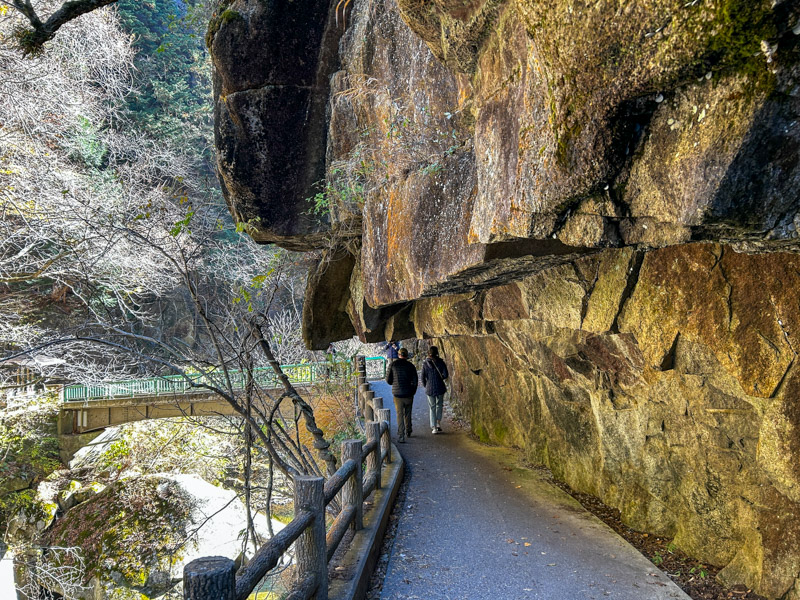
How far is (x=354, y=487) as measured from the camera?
5645 mm

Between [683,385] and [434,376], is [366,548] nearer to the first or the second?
[683,385]

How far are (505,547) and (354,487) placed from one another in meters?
1.80

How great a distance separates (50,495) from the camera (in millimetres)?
15406

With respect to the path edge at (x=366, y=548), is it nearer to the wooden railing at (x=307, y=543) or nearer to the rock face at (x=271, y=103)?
the wooden railing at (x=307, y=543)

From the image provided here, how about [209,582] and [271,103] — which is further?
[271,103]

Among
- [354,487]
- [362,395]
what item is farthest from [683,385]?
[362,395]

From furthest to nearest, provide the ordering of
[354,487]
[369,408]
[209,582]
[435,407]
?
[435,407] < [369,408] < [354,487] < [209,582]

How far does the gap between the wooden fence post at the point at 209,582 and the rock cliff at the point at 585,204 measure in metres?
2.31

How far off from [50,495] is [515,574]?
14.8 meters

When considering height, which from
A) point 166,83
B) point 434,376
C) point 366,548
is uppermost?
point 166,83

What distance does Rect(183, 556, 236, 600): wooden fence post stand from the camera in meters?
2.61

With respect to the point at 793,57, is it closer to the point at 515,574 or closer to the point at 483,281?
the point at 483,281

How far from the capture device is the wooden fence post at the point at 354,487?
222 inches

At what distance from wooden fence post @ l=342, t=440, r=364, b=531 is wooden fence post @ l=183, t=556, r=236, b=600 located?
291cm
